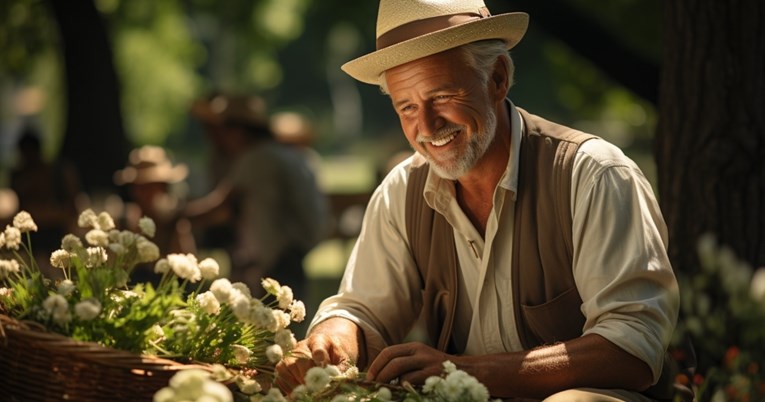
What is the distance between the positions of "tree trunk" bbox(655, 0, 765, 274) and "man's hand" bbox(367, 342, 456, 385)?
224 cm

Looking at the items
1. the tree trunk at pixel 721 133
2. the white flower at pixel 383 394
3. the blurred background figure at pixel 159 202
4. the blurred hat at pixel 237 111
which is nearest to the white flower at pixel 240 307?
the white flower at pixel 383 394

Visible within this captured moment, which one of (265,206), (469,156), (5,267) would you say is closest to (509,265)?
(469,156)

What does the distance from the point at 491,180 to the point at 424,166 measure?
264mm

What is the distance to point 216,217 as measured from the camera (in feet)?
29.7

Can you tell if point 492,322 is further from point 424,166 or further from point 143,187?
point 143,187

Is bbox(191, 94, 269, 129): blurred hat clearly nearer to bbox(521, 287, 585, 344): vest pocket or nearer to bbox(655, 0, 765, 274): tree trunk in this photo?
bbox(655, 0, 765, 274): tree trunk

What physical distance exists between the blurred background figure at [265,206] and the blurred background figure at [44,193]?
74.0 inches

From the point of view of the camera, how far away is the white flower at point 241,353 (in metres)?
2.94

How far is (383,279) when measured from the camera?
3.62 m

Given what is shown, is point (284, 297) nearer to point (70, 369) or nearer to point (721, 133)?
point (70, 369)

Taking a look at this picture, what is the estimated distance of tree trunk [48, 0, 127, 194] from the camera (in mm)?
12953

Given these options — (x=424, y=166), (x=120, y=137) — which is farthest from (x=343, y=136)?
(x=424, y=166)

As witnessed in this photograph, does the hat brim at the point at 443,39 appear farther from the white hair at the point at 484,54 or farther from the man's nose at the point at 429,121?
the man's nose at the point at 429,121

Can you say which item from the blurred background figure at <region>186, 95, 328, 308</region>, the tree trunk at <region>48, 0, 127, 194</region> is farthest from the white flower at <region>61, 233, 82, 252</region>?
the tree trunk at <region>48, 0, 127, 194</region>
